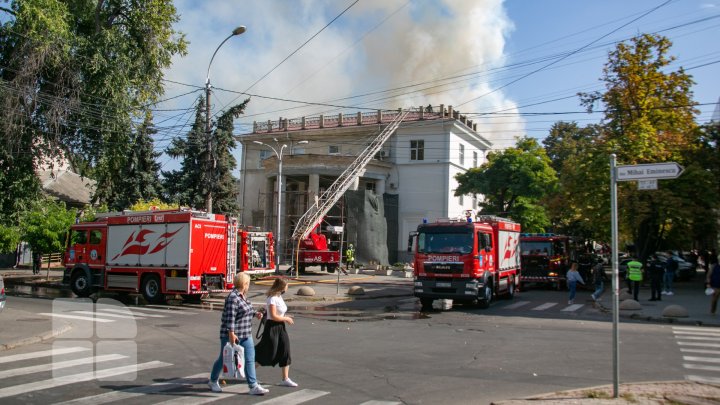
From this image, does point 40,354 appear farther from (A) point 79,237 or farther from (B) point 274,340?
(A) point 79,237

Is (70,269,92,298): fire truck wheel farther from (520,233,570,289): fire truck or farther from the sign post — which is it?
the sign post

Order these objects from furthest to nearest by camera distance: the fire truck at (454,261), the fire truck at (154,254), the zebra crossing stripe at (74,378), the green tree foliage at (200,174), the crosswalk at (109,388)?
the green tree foliage at (200,174) → the fire truck at (154,254) → the fire truck at (454,261) → the zebra crossing stripe at (74,378) → the crosswalk at (109,388)

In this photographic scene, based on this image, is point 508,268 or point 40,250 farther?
point 40,250

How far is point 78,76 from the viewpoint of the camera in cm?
2920

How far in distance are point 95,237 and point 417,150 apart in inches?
1139

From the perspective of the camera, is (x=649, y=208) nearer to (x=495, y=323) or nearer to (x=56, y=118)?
(x=495, y=323)

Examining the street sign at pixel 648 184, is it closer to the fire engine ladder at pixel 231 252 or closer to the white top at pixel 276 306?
the white top at pixel 276 306

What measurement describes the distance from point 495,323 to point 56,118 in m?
24.2

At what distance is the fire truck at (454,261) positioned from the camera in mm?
18594

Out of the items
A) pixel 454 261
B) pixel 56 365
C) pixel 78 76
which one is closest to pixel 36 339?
pixel 56 365

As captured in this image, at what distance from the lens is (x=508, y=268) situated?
22797mm

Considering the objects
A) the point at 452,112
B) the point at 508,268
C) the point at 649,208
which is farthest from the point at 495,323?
the point at 452,112

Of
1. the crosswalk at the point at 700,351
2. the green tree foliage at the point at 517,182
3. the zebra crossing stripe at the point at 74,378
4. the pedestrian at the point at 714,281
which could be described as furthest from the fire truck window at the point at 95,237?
the green tree foliage at the point at 517,182

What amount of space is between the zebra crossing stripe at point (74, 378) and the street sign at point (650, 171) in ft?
24.1
